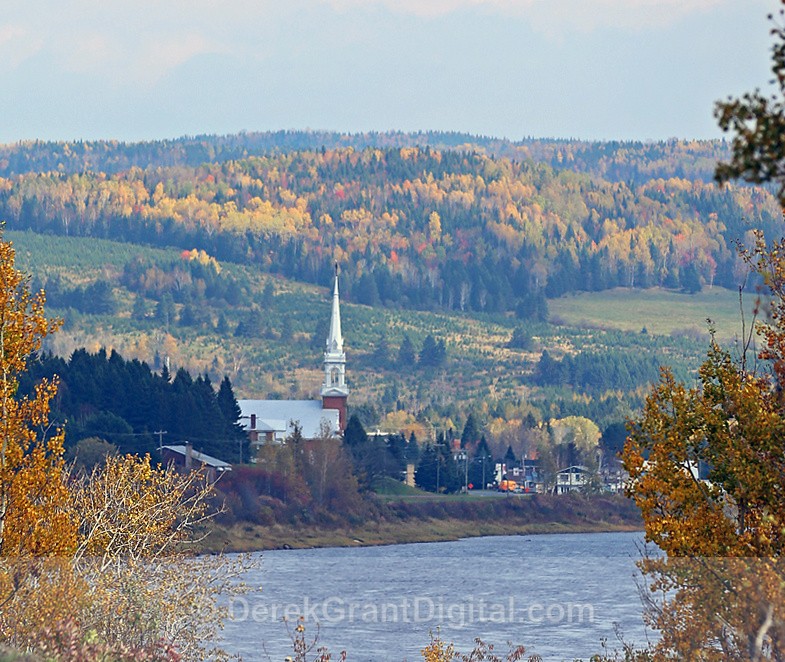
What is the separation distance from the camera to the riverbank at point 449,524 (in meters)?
91.5

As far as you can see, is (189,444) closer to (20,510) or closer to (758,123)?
(20,510)

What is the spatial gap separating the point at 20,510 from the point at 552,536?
9214 centimetres

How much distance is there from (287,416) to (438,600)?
9020 cm

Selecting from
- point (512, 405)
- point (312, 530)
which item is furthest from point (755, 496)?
point (512, 405)

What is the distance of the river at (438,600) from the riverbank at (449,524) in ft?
11.1

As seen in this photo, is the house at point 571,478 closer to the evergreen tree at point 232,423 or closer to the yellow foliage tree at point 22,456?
the evergreen tree at point 232,423

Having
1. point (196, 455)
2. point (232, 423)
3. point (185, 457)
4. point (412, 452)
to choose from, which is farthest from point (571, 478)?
point (185, 457)

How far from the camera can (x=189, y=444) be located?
10550 cm

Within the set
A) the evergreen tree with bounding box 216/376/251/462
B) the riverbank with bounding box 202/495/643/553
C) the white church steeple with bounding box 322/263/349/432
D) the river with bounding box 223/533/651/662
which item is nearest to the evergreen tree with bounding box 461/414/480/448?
the white church steeple with bounding box 322/263/349/432

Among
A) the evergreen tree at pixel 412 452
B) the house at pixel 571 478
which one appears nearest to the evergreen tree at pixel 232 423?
the evergreen tree at pixel 412 452

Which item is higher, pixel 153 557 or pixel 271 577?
pixel 153 557

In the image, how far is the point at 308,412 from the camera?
488 feet

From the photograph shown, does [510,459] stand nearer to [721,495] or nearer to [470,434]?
[470,434]

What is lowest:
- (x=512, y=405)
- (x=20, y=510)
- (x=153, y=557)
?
(x=512, y=405)
